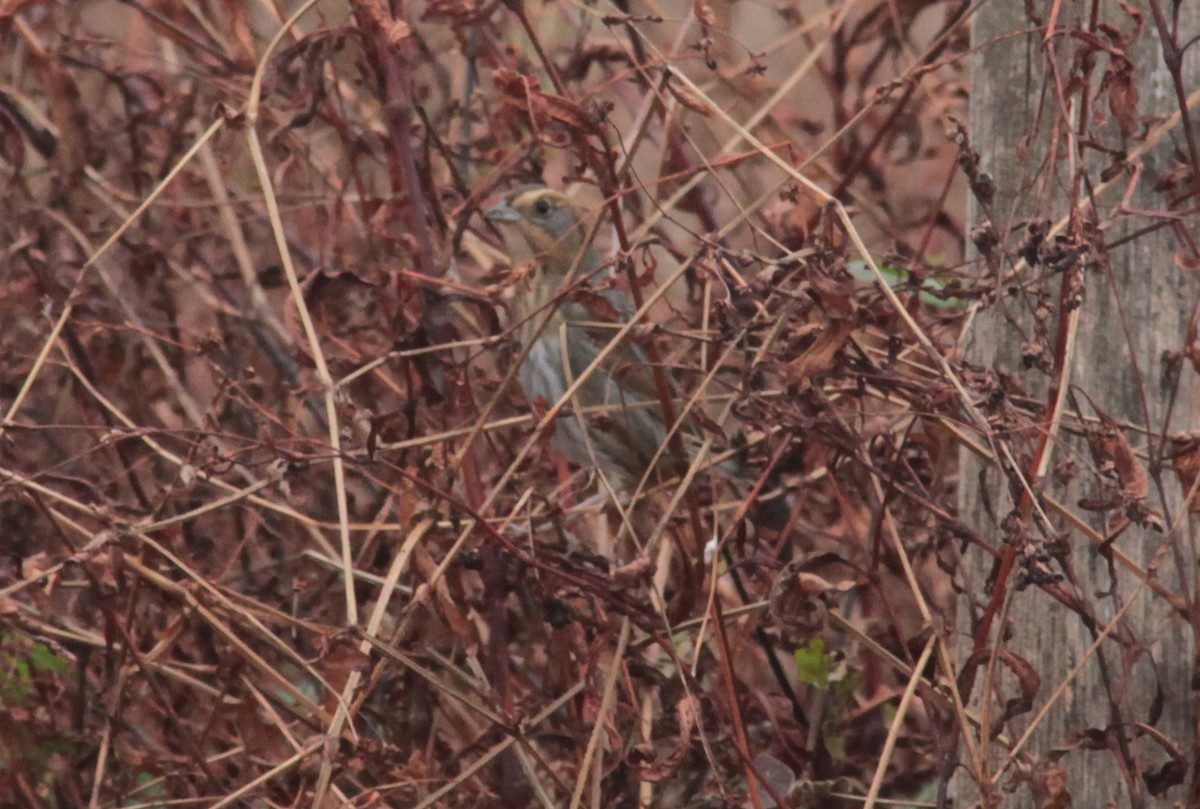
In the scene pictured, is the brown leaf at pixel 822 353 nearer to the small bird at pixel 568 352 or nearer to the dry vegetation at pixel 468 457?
the dry vegetation at pixel 468 457

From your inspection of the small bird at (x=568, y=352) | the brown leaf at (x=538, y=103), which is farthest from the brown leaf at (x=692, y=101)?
the small bird at (x=568, y=352)

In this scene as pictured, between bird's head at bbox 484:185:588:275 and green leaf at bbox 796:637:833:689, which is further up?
bird's head at bbox 484:185:588:275

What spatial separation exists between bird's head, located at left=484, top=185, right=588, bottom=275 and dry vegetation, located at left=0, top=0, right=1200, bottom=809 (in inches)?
5.0

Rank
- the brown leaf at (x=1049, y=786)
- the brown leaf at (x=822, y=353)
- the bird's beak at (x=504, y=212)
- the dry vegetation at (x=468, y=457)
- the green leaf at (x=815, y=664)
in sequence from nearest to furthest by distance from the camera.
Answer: the brown leaf at (x=822, y=353)
the brown leaf at (x=1049, y=786)
the dry vegetation at (x=468, y=457)
the green leaf at (x=815, y=664)
the bird's beak at (x=504, y=212)

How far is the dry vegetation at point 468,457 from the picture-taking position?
250cm

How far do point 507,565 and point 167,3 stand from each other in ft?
6.21

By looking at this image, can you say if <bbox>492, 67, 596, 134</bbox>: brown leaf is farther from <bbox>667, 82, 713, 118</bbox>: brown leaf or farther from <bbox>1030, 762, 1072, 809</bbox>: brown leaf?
<bbox>1030, 762, 1072, 809</bbox>: brown leaf

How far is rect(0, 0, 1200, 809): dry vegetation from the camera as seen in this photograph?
8.21ft

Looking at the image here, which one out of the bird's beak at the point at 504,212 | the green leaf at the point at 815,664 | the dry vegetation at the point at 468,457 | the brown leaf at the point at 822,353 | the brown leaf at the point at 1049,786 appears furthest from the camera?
the bird's beak at the point at 504,212

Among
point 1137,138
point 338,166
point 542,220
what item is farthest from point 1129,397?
point 338,166

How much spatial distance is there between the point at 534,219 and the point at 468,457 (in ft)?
4.22

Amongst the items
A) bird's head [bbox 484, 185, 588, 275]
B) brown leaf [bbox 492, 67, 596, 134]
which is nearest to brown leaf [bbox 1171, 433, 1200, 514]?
brown leaf [bbox 492, 67, 596, 134]

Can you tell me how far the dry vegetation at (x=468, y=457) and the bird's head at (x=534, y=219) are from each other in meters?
0.13

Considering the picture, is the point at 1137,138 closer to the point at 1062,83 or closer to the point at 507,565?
the point at 1062,83
